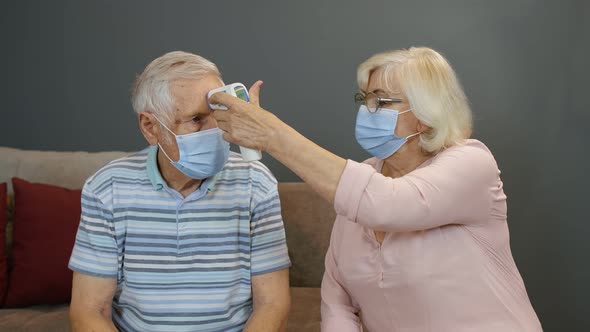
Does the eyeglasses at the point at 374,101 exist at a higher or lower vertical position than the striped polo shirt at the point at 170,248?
higher

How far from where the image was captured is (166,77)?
5.70ft

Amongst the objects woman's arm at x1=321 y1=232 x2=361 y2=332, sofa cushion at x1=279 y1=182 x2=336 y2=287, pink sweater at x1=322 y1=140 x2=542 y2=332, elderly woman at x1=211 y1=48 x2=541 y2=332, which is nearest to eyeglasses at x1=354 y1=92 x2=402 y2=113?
elderly woman at x1=211 y1=48 x2=541 y2=332

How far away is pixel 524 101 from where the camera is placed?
270 centimetres

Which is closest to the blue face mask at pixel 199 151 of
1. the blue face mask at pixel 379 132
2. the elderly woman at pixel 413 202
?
the elderly woman at pixel 413 202

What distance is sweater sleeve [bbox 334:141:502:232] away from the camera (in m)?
1.49

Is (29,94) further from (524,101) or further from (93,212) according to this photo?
(524,101)

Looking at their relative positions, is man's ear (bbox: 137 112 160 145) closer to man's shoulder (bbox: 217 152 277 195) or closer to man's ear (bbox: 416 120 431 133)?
man's shoulder (bbox: 217 152 277 195)

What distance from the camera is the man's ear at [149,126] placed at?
5.86 ft

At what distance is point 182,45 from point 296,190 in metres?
0.89

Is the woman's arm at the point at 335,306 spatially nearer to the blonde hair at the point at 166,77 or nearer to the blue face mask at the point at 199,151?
the blue face mask at the point at 199,151

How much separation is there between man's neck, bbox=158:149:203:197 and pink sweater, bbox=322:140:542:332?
1.59 feet

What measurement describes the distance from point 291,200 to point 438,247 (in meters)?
0.95

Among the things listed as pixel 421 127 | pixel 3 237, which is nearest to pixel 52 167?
pixel 3 237

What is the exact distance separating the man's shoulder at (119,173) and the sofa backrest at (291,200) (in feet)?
2.53
